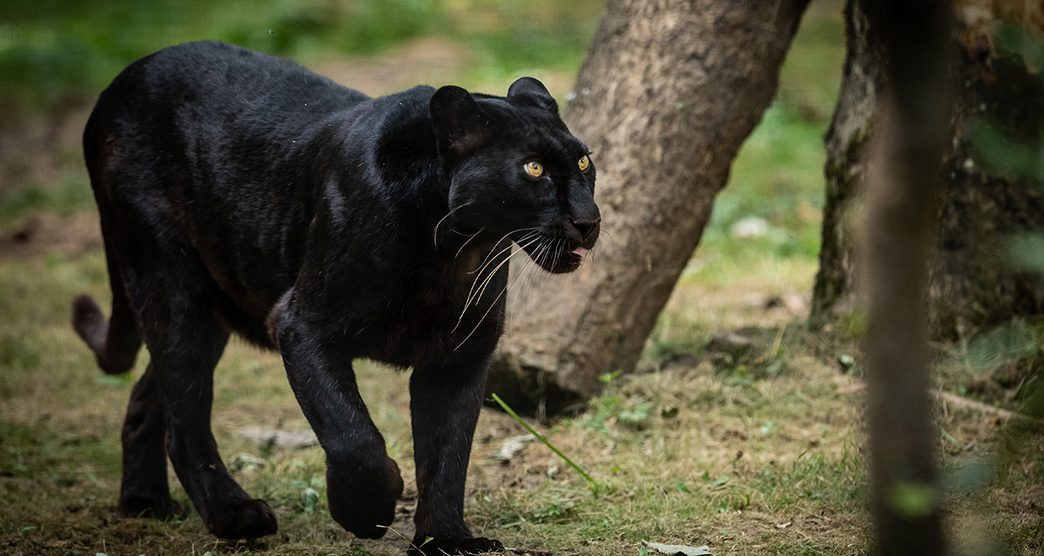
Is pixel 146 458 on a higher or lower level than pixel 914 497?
lower

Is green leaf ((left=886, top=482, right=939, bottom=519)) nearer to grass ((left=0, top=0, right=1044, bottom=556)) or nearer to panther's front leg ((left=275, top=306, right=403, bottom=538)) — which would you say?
grass ((left=0, top=0, right=1044, bottom=556))

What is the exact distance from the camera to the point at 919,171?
136 cm

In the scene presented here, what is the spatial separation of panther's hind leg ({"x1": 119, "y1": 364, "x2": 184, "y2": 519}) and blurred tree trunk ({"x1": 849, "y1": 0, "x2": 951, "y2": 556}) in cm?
368

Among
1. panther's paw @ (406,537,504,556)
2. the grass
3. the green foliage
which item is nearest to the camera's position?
panther's paw @ (406,537,504,556)

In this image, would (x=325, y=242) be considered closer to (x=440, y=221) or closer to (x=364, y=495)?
(x=440, y=221)

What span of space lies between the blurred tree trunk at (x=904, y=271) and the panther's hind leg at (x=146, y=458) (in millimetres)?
3676

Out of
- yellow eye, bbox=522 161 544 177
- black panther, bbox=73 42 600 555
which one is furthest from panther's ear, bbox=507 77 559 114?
yellow eye, bbox=522 161 544 177

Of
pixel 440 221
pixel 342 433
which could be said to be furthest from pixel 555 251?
pixel 342 433

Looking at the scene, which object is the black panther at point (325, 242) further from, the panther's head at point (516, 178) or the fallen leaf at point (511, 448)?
the fallen leaf at point (511, 448)

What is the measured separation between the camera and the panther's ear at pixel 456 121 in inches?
137

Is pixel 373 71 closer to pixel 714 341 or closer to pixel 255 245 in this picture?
pixel 714 341

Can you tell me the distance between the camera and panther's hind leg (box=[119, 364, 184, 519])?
15.2ft

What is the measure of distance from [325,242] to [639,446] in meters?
1.87

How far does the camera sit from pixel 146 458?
15.4ft
